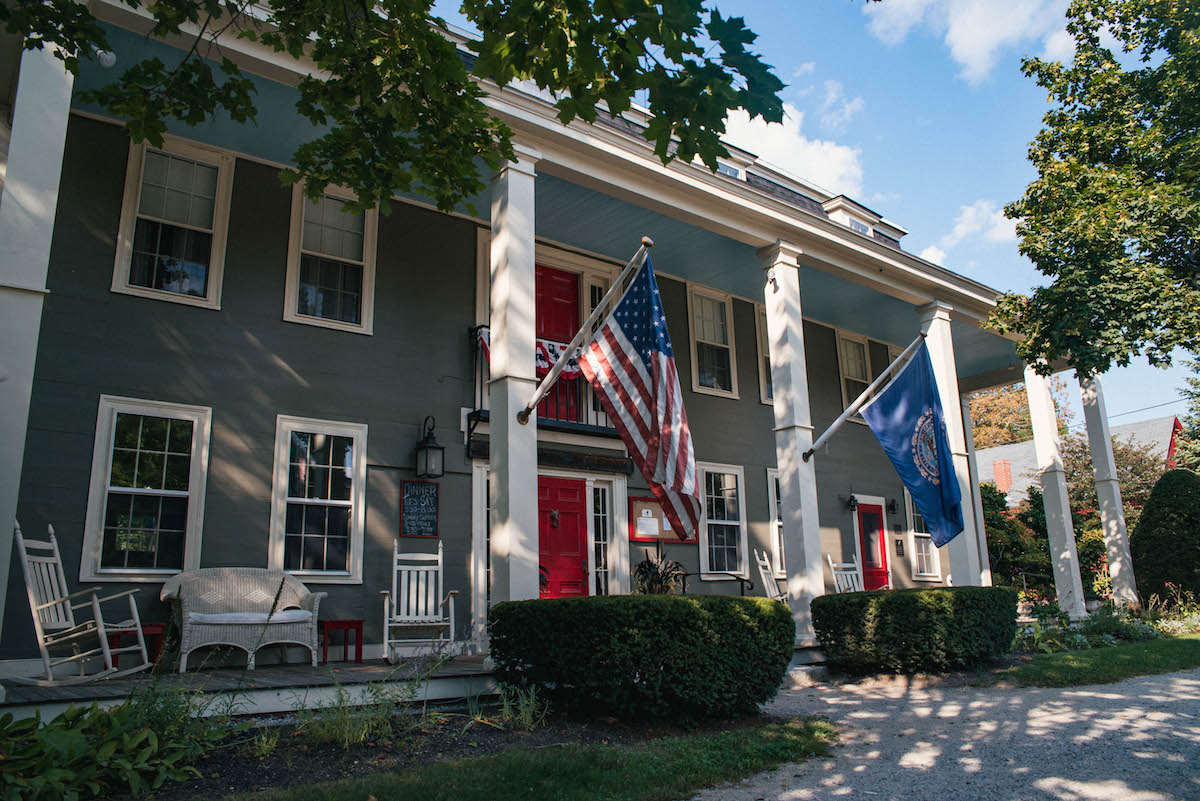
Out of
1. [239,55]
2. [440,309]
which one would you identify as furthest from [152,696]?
[440,309]

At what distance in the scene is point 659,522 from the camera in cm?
1103

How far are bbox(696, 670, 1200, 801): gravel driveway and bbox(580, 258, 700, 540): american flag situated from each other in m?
1.99

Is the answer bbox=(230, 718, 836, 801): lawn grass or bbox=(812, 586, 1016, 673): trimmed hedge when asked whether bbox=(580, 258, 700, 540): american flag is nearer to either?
bbox=(230, 718, 836, 801): lawn grass

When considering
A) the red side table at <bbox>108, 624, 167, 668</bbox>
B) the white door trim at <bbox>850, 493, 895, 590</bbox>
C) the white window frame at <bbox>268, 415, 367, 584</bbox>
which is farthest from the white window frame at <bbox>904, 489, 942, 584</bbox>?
the red side table at <bbox>108, 624, 167, 668</bbox>

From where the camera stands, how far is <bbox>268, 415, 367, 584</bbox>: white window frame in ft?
26.9

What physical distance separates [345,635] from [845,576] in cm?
776

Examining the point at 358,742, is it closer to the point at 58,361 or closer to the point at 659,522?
the point at 58,361

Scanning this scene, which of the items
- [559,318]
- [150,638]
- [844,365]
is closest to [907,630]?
[559,318]

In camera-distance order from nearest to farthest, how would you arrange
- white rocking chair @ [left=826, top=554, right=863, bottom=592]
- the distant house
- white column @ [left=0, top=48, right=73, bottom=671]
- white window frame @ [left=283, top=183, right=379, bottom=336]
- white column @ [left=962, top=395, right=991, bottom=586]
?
1. white column @ [left=0, top=48, right=73, bottom=671]
2. white window frame @ [left=283, top=183, right=379, bottom=336]
3. white rocking chair @ [left=826, top=554, right=863, bottom=592]
4. white column @ [left=962, top=395, right=991, bottom=586]
5. the distant house

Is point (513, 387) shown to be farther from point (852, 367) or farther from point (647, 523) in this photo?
point (852, 367)

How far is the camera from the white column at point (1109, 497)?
13727 mm

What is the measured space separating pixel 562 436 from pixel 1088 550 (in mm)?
14447

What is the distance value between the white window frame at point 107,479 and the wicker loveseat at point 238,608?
279 mm

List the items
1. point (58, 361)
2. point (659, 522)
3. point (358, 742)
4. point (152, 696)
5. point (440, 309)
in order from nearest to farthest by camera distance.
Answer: point (152, 696)
point (358, 742)
point (58, 361)
point (440, 309)
point (659, 522)
